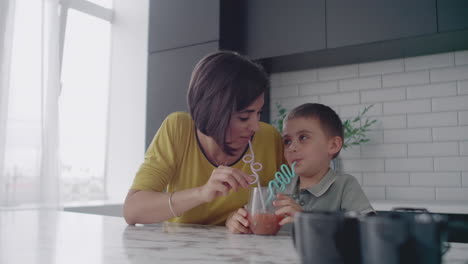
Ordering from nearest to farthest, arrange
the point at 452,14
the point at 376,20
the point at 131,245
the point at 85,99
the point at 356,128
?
the point at 131,245 < the point at 452,14 < the point at 376,20 < the point at 356,128 < the point at 85,99

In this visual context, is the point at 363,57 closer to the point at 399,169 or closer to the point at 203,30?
the point at 399,169

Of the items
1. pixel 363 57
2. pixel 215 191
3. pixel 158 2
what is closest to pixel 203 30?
pixel 158 2

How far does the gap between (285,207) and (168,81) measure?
2415 mm

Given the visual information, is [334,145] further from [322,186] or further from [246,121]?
[246,121]

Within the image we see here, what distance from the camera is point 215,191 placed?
4.00 feet

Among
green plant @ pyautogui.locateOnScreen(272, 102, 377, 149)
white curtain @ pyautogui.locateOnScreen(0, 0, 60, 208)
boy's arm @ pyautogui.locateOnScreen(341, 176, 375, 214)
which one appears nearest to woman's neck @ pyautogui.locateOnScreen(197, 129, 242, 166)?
boy's arm @ pyautogui.locateOnScreen(341, 176, 375, 214)

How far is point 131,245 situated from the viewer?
3.07 ft

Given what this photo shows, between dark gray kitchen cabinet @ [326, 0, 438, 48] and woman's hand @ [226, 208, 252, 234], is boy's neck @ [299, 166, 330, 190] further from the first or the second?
dark gray kitchen cabinet @ [326, 0, 438, 48]

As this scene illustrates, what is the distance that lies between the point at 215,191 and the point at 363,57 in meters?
2.16

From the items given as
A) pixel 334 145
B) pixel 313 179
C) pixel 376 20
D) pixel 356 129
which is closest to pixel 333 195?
pixel 313 179

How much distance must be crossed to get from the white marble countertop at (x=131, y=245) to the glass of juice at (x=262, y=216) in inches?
0.9

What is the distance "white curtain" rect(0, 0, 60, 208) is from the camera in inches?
111

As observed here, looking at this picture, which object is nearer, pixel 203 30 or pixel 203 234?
pixel 203 234

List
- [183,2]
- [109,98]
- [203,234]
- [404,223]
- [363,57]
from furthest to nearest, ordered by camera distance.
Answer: [109,98] < [183,2] < [363,57] < [203,234] < [404,223]
